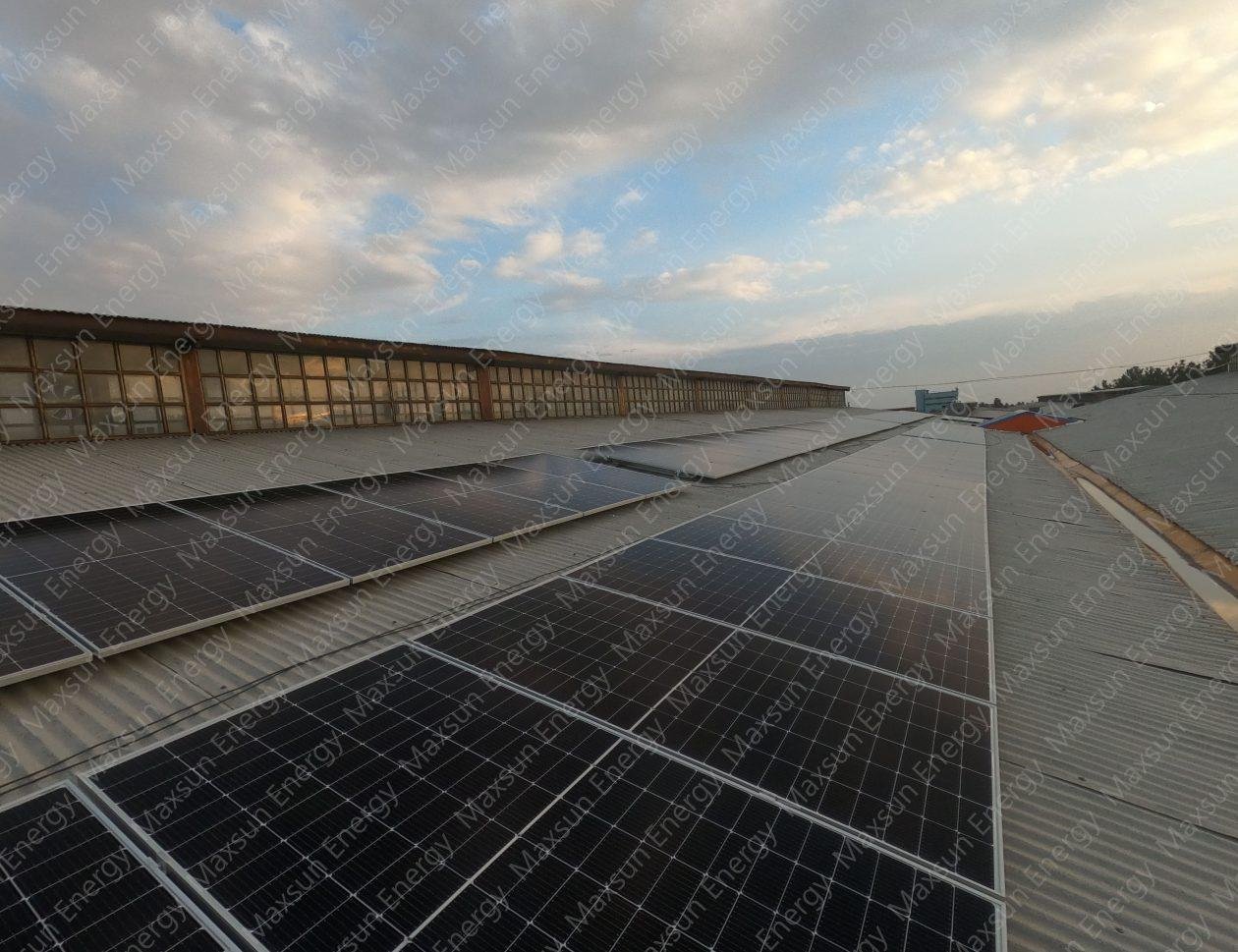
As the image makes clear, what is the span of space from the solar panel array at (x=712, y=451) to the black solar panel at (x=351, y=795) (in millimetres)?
14323

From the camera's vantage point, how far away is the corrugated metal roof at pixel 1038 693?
4.71 meters

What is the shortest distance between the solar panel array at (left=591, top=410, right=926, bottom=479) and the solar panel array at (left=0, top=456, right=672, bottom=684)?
6143mm

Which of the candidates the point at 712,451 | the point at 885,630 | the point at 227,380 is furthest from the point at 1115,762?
the point at 227,380

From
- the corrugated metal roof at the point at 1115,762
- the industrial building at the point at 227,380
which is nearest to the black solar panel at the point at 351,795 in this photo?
the corrugated metal roof at the point at 1115,762

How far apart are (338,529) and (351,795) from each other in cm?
673

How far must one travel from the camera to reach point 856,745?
531 cm

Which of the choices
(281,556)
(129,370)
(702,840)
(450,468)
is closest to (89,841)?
(702,840)

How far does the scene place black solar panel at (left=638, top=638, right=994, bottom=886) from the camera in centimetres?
439

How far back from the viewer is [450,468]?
15.5m

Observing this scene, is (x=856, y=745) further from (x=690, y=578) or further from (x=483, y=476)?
(x=483, y=476)

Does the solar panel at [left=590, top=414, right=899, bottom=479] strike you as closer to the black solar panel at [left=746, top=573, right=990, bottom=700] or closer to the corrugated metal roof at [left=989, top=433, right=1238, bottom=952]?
the corrugated metal roof at [left=989, top=433, right=1238, bottom=952]

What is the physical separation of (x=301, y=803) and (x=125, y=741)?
100 inches

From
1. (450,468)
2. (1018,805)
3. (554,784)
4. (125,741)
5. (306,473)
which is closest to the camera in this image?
(554,784)

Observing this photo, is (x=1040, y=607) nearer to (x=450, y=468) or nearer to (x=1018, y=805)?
(x=1018, y=805)
